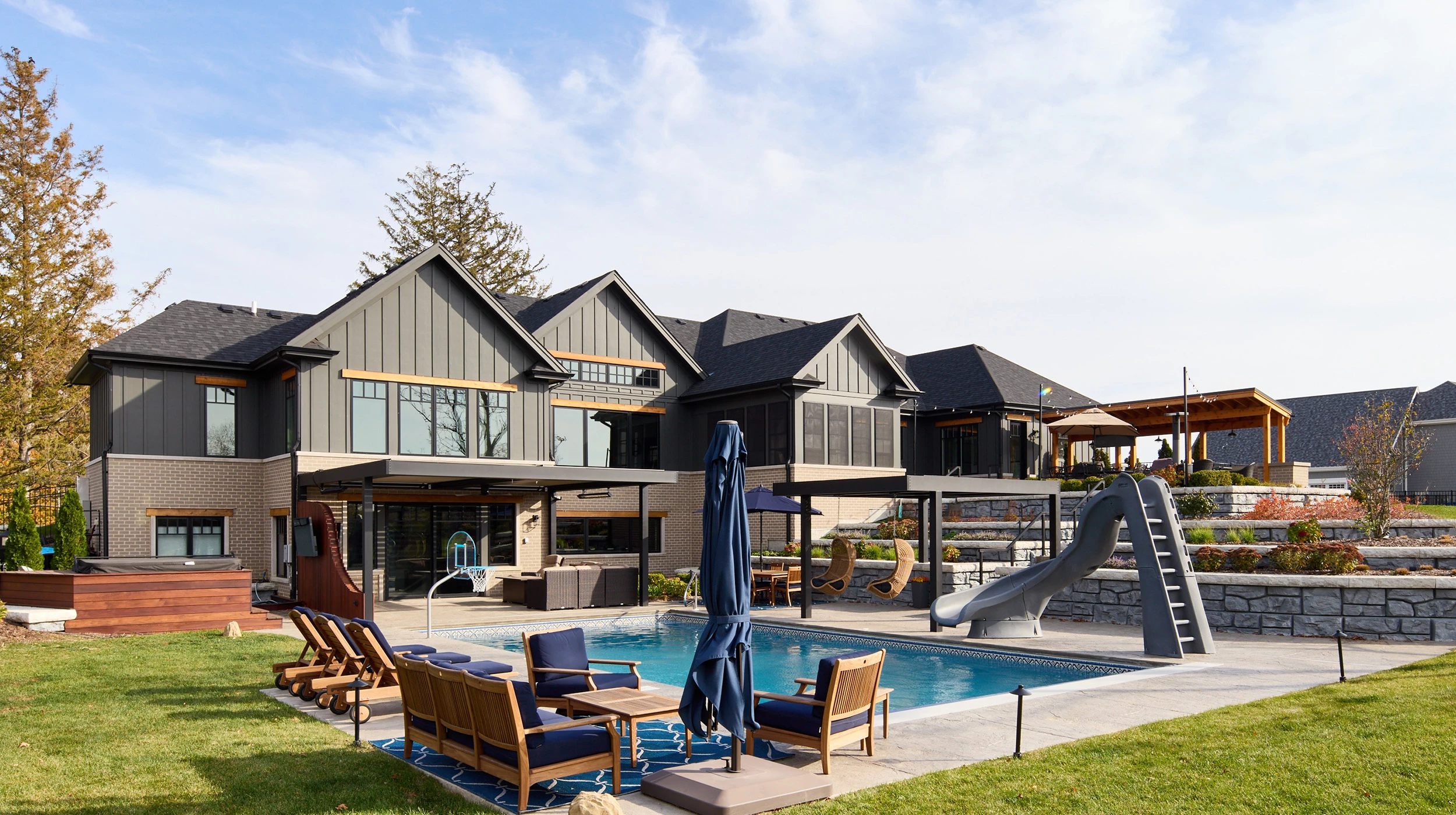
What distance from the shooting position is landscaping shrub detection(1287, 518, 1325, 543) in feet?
55.6

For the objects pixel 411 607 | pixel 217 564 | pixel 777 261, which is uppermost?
pixel 777 261

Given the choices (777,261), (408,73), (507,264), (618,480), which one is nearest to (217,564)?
(618,480)

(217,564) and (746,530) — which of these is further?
(217,564)

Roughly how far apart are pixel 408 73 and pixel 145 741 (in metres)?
11.0

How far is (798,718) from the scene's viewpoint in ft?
24.2

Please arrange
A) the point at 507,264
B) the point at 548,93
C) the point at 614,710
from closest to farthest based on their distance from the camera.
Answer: the point at 614,710
the point at 548,93
the point at 507,264

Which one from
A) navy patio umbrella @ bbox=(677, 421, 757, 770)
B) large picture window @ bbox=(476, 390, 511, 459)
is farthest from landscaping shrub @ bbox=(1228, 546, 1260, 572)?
large picture window @ bbox=(476, 390, 511, 459)

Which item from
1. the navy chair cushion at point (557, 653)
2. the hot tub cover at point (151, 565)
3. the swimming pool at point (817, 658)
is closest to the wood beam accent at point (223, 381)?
the hot tub cover at point (151, 565)

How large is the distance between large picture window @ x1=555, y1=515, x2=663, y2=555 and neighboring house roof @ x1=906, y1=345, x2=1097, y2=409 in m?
9.55

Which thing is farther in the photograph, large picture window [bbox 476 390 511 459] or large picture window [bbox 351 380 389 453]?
large picture window [bbox 476 390 511 459]

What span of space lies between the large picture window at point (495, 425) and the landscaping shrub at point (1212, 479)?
16.4m

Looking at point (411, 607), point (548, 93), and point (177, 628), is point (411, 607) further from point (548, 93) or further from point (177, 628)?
point (548, 93)

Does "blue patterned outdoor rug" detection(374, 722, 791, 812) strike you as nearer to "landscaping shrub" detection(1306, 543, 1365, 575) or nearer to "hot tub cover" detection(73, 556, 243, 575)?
"hot tub cover" detection(73, 556, 243, 575)

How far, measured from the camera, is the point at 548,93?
55.6 feet
